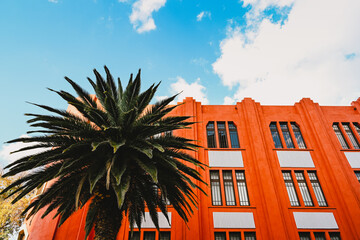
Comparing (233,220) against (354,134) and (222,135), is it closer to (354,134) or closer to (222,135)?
(222,135)

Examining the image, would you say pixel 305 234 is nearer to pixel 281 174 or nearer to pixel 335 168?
pixel 281 174

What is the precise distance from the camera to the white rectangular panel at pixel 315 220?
12.3 meters

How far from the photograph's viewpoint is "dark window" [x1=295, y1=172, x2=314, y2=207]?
13.3 meters

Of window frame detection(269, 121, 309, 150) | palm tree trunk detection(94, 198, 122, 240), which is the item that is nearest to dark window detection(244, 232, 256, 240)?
window frame detection(269, 121, 309, 150)

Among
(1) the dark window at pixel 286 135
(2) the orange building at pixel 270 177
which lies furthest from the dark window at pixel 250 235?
(1) the dark window at pixel 286 135

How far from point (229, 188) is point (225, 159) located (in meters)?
1.87

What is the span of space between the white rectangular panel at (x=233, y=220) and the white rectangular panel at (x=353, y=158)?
26.3ft

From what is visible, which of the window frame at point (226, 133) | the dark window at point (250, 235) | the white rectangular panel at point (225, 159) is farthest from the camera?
the window frame at point (226, 133)

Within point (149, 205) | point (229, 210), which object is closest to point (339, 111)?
point (229, 210)

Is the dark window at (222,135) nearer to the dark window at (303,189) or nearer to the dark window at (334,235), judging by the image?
the dark window at (303,189)

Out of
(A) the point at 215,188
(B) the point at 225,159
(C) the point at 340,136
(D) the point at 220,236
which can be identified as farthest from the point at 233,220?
(C) the point at 340,136

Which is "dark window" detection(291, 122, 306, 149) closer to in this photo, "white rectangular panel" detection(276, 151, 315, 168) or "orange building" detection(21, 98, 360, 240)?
"orange building" detection(21, 98, 360, 240)

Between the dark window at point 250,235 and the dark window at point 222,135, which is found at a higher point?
the dark window at point 222,135

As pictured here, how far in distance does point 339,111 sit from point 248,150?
328 inches
